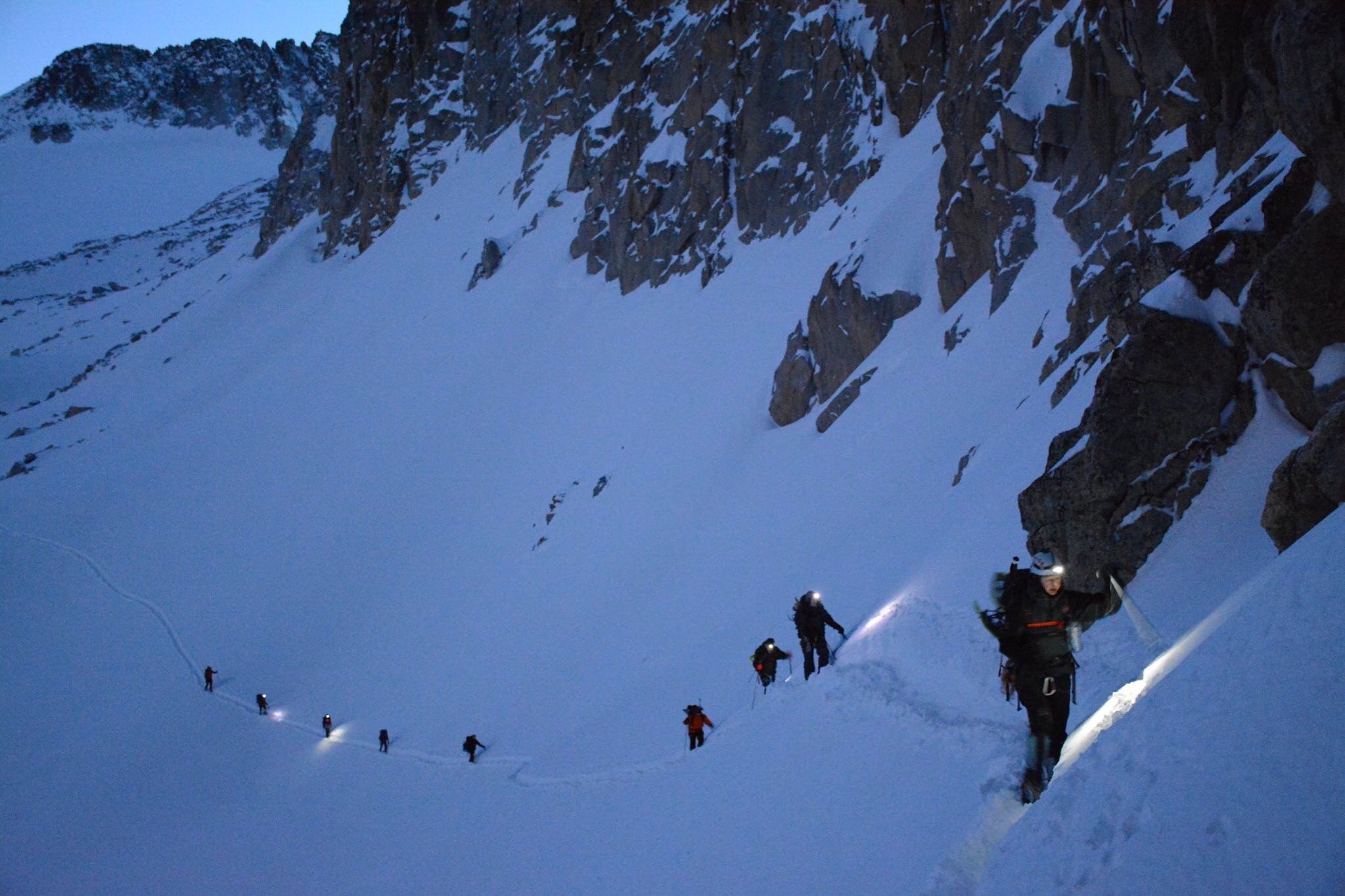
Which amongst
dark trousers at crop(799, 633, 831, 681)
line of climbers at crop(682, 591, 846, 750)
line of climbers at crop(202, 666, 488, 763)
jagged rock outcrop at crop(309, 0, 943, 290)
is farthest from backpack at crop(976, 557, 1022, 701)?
jagged rock outcrop at crop(309, 0, 943, 290)

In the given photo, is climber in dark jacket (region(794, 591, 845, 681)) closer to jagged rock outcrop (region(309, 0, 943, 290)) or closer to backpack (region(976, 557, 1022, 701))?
backpack (region(976, 557, 1022, 701))

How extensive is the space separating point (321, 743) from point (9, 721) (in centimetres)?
1393

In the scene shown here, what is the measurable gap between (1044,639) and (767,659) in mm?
7053

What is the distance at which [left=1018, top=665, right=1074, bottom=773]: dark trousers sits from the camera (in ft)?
17.6

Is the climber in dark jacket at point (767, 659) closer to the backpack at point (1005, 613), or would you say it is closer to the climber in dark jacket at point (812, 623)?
the climber in dark jacket at point (812, 623)

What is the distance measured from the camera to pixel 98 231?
139m

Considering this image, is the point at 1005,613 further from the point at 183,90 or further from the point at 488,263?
the point at 183,90

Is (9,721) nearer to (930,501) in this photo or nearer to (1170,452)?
(930,501)

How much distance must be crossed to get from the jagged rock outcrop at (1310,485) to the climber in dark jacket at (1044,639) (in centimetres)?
229

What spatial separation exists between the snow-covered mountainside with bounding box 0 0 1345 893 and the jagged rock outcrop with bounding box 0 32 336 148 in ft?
417

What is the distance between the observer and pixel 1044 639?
5.36 m

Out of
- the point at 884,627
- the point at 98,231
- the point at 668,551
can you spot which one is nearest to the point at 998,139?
the point at 668,551

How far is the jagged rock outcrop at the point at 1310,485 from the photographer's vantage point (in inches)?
247

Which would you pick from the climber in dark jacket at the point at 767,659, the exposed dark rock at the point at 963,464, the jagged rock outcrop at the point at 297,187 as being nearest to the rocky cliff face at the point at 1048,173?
the exposed dark rock at the point at 963,464
